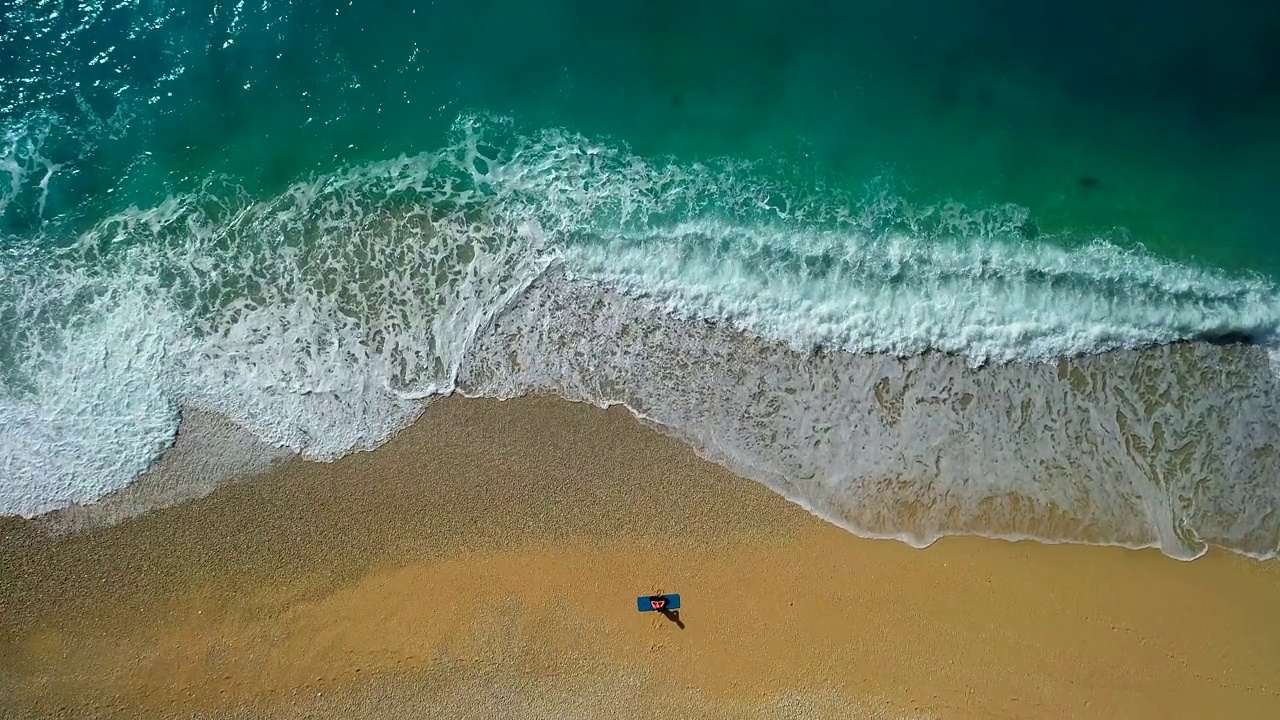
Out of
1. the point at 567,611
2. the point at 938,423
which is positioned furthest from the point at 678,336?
the point at 567,611

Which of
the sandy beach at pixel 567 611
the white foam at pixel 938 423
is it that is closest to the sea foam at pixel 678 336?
the white foam at pixel 938 423

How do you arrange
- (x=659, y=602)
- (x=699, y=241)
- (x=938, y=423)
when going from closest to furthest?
(x=659, y=602) < (x=938, y=423) < (x=699, y=241)

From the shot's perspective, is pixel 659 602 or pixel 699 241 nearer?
pixel 659 602

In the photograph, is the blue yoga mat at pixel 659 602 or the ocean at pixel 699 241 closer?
the blue yoga mat at pixel 659 602

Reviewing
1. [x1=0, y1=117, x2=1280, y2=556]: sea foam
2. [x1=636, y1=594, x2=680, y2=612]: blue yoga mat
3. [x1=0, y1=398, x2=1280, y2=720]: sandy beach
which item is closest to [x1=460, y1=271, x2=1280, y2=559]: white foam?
[x1=0, y1=117, x2=1280, y2=556]: sea foam

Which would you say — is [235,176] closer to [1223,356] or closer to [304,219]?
[304,219]

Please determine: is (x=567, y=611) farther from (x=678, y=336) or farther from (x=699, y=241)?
(x=699, y=241)

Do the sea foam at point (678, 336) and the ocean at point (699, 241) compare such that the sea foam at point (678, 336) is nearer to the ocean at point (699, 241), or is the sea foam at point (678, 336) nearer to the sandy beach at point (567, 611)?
the ocean at point (699, 241)
